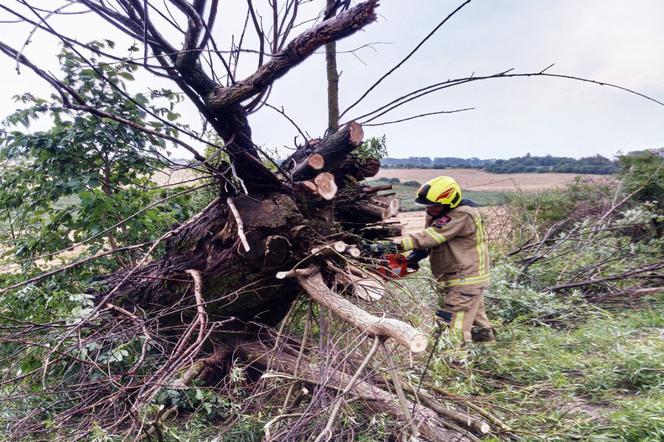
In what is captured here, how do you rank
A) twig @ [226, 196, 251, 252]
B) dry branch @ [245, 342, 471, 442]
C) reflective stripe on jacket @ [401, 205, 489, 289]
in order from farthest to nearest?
1. reflective stripe on jacket @ [401, 205, 489, 289]
2. twig @ [226, 196, 251, 252]
3. dry branch @ [245, 342, 471, 442]

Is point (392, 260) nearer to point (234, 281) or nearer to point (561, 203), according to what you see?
point (234, 281)

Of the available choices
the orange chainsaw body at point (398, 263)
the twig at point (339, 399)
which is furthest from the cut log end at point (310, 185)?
the twig at point (339, 399)

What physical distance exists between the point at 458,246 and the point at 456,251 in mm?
52

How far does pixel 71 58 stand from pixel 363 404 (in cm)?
349

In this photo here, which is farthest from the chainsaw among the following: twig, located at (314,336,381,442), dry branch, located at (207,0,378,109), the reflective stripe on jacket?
dry branch, located at (207,0,378,109)

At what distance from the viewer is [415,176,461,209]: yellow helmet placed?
3.69 metres

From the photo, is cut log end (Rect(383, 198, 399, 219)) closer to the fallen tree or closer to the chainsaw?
the fallen tree

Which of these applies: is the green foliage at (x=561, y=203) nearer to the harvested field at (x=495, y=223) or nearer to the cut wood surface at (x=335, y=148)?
the harvested field at (x=495, y=223)

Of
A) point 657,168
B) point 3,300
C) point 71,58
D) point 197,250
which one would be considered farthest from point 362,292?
point 657,168

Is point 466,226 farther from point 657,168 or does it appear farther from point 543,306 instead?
point 657,168

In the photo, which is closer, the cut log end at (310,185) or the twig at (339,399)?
the twig at (339,399)

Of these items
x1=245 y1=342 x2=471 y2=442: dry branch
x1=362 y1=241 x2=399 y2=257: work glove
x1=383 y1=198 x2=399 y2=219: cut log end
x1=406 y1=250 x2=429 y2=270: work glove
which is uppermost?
x1=383 y1=198 x2=399 y2=219: cut log end

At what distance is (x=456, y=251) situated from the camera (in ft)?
12.5

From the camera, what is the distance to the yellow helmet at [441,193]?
3.69 m
